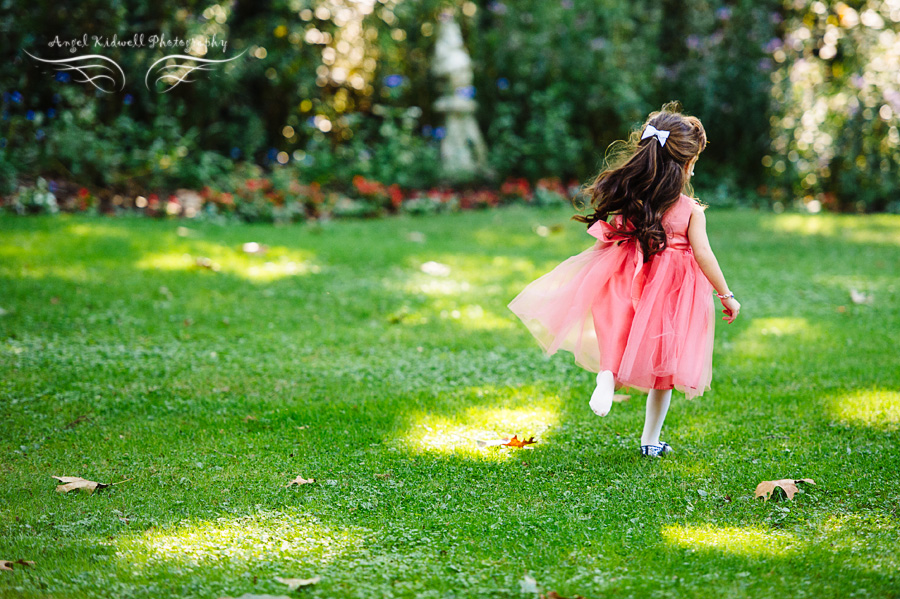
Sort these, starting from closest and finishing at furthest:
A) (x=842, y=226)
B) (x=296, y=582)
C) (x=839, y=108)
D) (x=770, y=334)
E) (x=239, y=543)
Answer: (x=296, y=582) < (x=239, y=543) < (x=770, y=334) < (x=842, y=226) < (x=839, y=108)

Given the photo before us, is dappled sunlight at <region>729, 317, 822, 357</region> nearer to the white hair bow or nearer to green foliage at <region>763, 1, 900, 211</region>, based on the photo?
the white hair bow

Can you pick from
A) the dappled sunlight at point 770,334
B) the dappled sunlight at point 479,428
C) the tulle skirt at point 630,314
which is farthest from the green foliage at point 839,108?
the tulle skirt at point 630,314

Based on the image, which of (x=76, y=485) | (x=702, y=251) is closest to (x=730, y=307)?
(x=702, y=251)

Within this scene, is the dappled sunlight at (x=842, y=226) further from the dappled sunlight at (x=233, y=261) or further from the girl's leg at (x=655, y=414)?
the girl's leg at (x=655, y=414)

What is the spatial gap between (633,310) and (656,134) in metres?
0.68

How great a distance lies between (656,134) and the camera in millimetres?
3158

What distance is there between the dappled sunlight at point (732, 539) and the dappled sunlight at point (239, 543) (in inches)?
37.8

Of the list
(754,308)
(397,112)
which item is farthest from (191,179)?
(754,308)

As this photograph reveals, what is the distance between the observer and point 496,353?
175 inches

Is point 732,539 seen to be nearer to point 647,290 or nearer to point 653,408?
point 653,408

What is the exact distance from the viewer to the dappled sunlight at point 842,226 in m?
7.58

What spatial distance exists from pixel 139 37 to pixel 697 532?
7783mm

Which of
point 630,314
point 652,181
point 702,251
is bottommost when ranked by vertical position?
point 630,314

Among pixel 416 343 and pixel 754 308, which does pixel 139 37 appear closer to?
pixel 416 343
